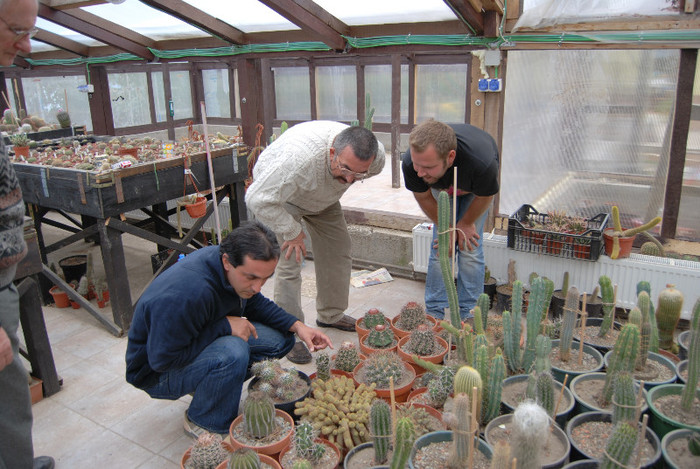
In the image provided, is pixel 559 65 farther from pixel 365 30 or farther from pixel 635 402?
pixel 635 402

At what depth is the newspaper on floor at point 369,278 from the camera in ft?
16.5

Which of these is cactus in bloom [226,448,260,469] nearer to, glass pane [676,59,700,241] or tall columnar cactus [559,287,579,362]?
tall columnar cactus [559,287,579,362]

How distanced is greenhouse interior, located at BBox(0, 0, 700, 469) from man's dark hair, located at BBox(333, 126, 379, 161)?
17 mm

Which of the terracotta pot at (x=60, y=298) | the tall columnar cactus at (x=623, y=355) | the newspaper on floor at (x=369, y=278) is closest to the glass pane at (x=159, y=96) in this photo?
the terracotta pot at (x=60, y=298)

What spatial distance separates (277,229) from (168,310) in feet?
3.36

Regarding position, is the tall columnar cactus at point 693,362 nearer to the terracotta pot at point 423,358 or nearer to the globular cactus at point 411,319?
the terracotta pot at point 423,358

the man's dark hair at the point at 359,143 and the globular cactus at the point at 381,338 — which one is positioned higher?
the man's dark hair at the point at 359,143

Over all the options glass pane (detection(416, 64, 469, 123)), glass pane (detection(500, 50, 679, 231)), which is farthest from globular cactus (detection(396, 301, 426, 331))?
glass pane (detection(416, 64, 469, 123))

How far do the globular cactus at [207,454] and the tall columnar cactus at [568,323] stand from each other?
6.14 feet

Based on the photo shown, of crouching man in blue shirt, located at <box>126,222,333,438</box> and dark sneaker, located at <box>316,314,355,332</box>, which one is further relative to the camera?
dark sneaker, located at <box>316,314,355,332</box>

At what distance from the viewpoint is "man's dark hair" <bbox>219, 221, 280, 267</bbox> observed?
2.39m

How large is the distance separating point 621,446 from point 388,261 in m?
3.48

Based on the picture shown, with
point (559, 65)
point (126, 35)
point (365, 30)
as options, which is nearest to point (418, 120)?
point (365, 30)

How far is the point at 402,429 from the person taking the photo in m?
1.92
